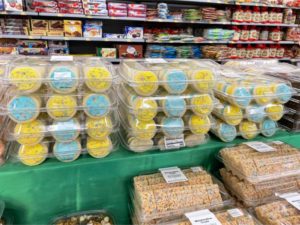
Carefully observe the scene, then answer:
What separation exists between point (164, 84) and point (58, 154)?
475 mm

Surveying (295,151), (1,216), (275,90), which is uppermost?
(275,90)

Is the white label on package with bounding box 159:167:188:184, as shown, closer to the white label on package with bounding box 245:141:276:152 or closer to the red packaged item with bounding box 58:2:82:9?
the white label on package with bounding box 245:141:276:152

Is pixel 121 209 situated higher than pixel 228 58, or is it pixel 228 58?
pixel 228 58

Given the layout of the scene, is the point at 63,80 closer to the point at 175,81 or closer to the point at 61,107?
the point at 61,107

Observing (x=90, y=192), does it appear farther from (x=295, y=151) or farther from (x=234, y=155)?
(x=295, y=151)

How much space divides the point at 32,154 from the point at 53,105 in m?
0.20

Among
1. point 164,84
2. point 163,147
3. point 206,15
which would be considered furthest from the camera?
point 206,15

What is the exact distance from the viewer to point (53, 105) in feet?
2.61

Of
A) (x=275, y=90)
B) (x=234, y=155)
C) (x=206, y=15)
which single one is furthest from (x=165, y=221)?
(x=206, y=15)

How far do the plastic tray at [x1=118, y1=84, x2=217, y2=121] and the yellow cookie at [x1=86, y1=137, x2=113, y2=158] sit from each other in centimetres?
16

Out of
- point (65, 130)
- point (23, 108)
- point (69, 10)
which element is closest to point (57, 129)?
point (65, 130)

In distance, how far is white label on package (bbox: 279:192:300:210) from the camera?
894mm

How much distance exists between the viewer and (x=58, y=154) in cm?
85

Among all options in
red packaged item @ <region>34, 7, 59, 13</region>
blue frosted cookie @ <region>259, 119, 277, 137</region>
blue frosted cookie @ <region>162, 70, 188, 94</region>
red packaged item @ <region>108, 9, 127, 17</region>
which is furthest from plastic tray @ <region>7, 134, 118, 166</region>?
red packaged item @ <region>108, 9, 127, 17</region>
